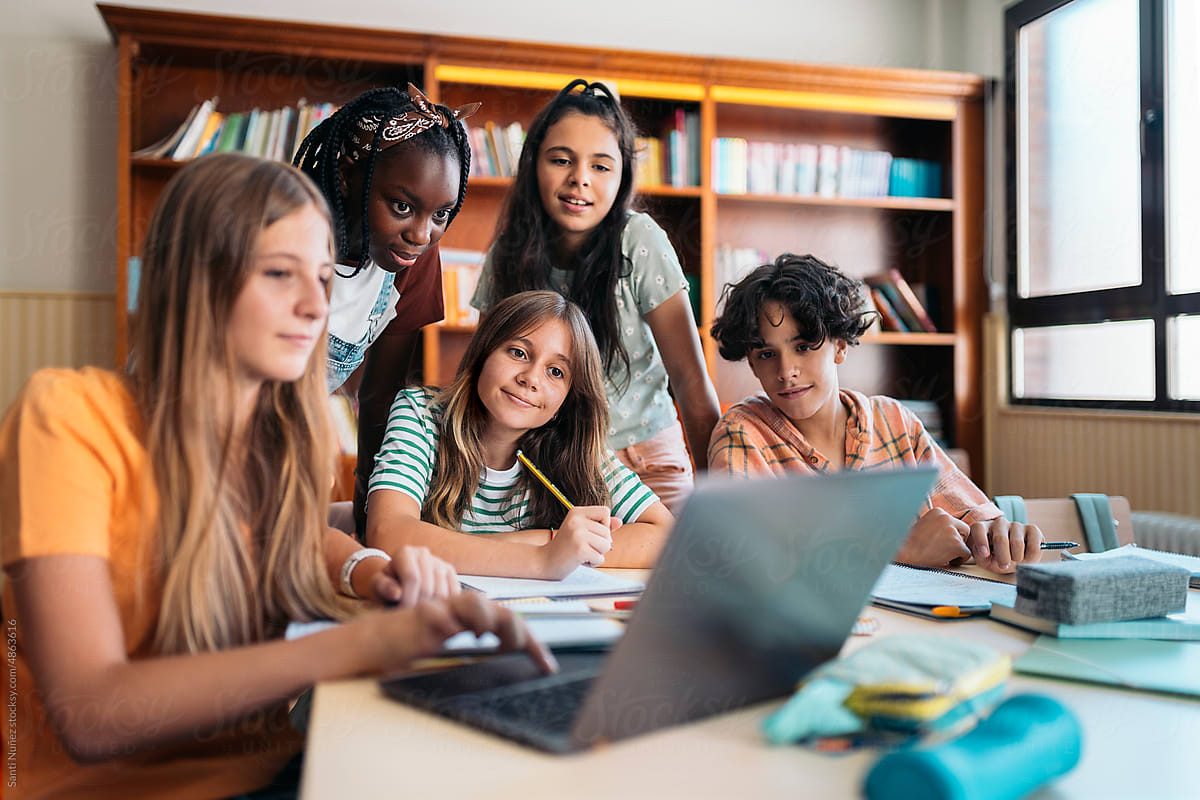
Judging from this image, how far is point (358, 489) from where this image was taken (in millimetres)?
1631

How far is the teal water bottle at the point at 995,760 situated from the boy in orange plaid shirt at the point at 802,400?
3.44 feet

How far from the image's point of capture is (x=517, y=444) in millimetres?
1465

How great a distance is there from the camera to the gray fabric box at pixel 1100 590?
2.59 feet

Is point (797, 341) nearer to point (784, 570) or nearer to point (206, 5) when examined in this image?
point (784, 570)

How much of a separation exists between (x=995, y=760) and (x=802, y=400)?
1.20 metres

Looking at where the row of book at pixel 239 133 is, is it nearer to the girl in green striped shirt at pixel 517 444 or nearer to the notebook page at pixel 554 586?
the girl in green striped shirt at pixel 517 444

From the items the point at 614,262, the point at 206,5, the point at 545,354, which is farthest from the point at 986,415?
the point at 206,5

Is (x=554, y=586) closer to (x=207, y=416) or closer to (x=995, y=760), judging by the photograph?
(x=207, y=416)

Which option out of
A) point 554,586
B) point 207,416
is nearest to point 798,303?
point 554,586

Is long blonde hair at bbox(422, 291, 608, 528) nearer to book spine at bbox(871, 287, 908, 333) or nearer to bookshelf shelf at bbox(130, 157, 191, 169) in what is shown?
bookshelf shelf at bbox(130, 157, 191, 169)

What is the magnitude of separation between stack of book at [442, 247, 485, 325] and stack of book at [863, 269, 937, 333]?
1.50 m

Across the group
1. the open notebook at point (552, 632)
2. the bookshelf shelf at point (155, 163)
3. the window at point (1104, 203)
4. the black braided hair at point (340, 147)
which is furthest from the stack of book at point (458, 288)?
the open notebook at point (552, 632)

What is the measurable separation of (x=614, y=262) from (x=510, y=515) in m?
0.56

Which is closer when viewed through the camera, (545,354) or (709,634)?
(709,634)
